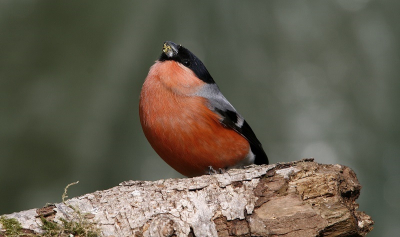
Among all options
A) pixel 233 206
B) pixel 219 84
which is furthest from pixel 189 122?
pixel 219 84

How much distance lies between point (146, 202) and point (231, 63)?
5.58m

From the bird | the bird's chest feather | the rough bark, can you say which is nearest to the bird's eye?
the bird

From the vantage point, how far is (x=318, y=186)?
167 inches

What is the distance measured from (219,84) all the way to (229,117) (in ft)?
11.4

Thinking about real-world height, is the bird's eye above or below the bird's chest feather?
above

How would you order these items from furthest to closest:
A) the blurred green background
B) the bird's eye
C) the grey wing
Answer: the blurred green background → the bird's eye → the grey wing

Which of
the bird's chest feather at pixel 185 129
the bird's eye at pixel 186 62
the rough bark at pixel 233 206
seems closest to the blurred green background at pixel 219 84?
the bird's eye at pixel 186 62

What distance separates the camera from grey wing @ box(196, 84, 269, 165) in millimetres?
5691

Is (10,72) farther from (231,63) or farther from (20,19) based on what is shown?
(231,63)

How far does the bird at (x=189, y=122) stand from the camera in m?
5.37

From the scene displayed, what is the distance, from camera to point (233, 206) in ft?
13.5

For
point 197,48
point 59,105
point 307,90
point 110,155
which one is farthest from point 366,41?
point 59,105

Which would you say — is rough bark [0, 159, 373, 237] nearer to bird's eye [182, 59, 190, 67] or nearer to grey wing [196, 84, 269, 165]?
grey wing [196, 84, 269, 165]

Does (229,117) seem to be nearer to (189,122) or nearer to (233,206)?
(189,122)
